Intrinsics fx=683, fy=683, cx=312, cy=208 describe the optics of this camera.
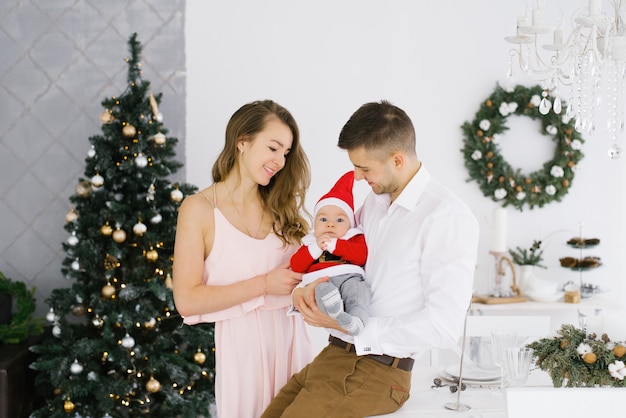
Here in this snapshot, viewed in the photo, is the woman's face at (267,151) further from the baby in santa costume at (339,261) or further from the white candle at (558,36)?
the white candle at (558,36)

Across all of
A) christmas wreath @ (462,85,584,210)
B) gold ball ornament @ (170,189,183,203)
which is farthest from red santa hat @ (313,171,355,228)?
christmas wreath @ (462,85,584,210)

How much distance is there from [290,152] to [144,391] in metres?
1.68

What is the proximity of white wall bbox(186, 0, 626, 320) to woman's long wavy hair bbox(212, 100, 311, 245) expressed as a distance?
1803 mm

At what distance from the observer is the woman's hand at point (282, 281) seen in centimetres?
→ 225

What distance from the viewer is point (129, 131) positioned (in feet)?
11.4

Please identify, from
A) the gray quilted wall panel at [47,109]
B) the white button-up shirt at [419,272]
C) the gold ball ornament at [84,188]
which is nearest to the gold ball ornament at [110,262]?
the gold ball ornament at [84,188]

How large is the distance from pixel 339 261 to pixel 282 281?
0.23m

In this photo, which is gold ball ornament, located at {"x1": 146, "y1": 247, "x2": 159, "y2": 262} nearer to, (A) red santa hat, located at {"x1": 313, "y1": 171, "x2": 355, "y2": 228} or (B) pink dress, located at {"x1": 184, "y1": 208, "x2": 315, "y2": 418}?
(B) pink dress, located at {"x1": 184, "y1": 208, "x2": 315, "y2": 418}

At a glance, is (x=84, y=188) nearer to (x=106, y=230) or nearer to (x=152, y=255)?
(x=106, y=230)

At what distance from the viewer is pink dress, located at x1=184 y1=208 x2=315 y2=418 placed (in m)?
2.35

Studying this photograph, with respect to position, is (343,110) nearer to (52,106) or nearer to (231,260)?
(52,106)

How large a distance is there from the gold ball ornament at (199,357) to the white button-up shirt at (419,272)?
1.57m

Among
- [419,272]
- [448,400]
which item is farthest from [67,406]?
[419,272]

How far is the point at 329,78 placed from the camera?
435 centimetres
